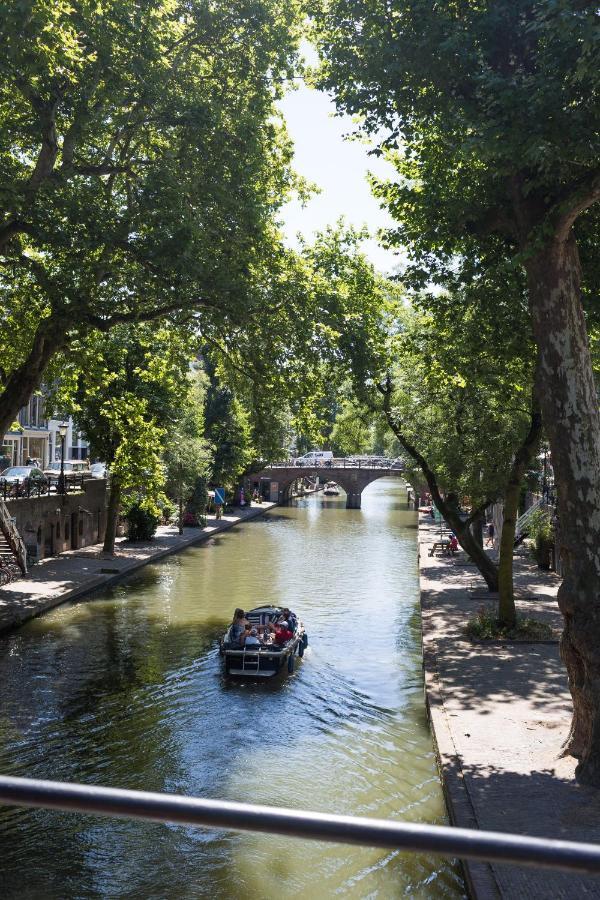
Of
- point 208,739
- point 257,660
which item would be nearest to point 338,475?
point 257,660

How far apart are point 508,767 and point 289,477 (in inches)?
2963

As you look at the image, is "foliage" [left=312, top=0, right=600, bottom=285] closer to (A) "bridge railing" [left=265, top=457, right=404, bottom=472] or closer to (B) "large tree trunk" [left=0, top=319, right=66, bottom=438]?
(B) "large tree trunk" [left=0, top=319, right=66, bottom=438]

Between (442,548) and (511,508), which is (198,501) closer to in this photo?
(442,548)

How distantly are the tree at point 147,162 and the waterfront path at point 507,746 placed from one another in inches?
376

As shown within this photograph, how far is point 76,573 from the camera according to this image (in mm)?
32906

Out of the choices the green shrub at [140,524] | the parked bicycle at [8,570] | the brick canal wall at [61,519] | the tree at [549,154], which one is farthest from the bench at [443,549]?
the tree at [549,154]

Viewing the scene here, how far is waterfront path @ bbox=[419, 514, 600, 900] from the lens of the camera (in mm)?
8891

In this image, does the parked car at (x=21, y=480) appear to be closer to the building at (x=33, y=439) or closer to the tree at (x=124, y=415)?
the tree at (x=124, y=415)

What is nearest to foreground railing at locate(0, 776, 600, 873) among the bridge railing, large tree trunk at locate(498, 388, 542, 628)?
large tree trunk at locate(498, 388, 542, 628)

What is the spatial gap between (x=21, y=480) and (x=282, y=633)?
89.8 ft

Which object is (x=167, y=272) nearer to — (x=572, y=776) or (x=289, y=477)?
(x=572, y=776)

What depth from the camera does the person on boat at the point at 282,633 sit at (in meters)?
20.4

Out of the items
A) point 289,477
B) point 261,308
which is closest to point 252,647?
point 261,308

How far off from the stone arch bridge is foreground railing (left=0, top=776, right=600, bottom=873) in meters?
81.6
